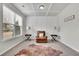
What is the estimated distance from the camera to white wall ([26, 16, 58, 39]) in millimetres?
10055

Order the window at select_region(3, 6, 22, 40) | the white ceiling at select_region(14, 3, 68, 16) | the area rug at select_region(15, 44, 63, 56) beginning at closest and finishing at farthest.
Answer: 1. the area rug at select_region(15, 44, 63, 56)
2. the window at select_region(3, 6, 22, 40)
3. the white ceiling at select_region(14, 3, 68, 16)

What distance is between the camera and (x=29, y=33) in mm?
10086

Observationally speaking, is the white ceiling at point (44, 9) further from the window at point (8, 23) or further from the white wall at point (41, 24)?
the white wall at point (41, 24)

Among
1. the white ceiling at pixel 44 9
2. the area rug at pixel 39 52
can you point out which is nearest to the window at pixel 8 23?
the white ceiling at pixel 44 9

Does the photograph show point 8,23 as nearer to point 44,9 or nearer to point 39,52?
point 39,52

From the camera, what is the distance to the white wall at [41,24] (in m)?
10.1

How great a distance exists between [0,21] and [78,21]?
10.7 feet

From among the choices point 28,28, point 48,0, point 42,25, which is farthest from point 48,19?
point 48,0

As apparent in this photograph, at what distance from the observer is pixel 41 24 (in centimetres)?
1006

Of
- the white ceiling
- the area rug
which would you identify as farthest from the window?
the area rug

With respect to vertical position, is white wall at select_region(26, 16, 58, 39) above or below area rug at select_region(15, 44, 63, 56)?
above

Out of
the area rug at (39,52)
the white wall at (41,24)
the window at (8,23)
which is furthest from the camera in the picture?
the white wall at (41,24)

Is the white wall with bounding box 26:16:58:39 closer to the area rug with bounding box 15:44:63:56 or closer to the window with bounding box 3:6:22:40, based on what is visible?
the window with bounding box 3:6:22:40

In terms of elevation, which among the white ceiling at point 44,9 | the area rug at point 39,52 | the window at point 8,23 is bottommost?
the area rug at point 39,52
